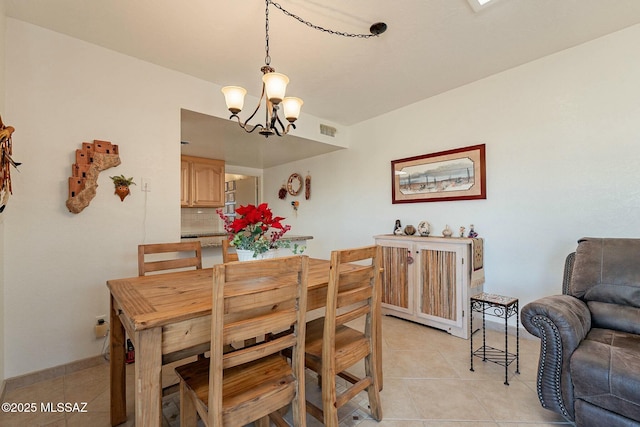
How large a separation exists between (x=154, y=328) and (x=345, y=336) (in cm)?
103

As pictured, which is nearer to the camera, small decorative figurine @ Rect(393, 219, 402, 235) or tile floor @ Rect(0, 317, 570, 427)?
tile floor @ Rect(0, 317, 570, 427)

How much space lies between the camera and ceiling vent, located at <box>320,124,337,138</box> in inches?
153

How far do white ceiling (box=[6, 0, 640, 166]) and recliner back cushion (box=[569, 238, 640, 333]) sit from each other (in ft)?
5.41

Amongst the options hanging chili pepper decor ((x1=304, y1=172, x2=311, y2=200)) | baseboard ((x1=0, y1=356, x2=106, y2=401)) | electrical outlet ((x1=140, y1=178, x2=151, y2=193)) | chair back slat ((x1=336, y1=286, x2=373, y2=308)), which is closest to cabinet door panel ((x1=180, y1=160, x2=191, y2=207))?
hanging chili pepper decor ((x1=304, y1=172, x2=311, y2=200))

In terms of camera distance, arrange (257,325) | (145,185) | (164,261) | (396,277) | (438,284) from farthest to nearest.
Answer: (396,277) < (438,284) < (145,185) < (164,261) < (257,325)

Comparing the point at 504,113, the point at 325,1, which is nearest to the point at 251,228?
the point at 325,1

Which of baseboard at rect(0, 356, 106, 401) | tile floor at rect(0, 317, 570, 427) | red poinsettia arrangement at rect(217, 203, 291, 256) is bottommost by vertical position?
tile floor at rect(0, 317, 570, 427)

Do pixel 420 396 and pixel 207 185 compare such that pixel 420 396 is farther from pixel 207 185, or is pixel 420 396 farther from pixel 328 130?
pixel 207 185

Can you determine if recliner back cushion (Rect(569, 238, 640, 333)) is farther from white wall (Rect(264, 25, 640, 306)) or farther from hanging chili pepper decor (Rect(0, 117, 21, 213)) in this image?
hanging chili pepper decor (Rect(0, 117, 21, 213))

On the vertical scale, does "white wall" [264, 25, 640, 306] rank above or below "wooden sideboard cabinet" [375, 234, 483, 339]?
above

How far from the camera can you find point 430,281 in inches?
112

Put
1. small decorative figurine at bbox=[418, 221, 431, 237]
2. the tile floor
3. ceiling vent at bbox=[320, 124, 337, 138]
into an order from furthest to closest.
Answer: ceiling vent at bbox=[320, 124, 337, 138] → small decorative figurine at bbox=[418, 221, 431, 237] → the tile floor

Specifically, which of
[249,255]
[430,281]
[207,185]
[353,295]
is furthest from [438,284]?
[207,185]

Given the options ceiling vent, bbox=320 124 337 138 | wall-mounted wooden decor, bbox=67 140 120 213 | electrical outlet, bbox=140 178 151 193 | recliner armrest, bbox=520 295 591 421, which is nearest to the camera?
recliner armrest, bbox=520 295 591 421
